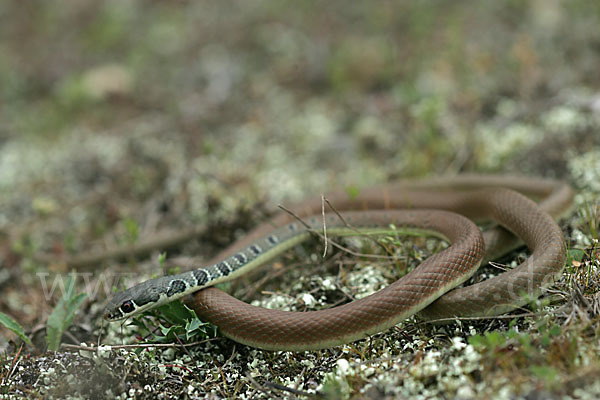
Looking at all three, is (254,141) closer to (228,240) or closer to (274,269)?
(228,240)

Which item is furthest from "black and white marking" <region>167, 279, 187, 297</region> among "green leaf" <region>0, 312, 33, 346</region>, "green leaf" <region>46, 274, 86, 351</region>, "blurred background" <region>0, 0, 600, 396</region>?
"blurred background" <region>0, 0, 600, 396</region>

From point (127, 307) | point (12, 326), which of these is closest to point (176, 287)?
point (127, 307)

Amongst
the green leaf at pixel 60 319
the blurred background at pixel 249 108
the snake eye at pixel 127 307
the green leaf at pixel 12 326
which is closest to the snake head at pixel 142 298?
the snake eye at pixel 127 307

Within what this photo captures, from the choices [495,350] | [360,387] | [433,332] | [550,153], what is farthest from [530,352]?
[550,153]

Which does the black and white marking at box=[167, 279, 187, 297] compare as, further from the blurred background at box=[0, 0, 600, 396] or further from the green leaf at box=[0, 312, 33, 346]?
the blurred background at box=[0, 0, 600, 396]

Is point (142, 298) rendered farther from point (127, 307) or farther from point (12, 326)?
point (12, 326)

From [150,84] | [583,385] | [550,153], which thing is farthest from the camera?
[150,84]

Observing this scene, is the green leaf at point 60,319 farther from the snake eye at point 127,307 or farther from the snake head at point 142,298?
the snake eye at point 127,307
